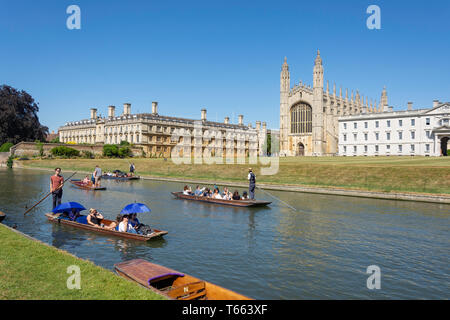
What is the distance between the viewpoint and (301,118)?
299 feet

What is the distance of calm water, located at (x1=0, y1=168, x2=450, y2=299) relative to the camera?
32.5 feet

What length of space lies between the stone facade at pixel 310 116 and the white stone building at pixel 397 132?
4880 mm

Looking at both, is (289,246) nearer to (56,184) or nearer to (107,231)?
(107,231)

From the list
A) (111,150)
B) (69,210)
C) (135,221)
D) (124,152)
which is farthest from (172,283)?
(124,152)

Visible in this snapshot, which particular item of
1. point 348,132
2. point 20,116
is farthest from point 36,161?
point 348,132

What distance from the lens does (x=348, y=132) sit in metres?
82.2

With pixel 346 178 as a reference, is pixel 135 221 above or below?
below

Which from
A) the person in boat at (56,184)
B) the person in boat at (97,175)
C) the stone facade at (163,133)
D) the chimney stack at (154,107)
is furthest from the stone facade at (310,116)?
the person in boat at (56,184)

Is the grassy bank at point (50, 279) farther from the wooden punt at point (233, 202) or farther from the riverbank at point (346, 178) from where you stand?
the riverbank at point (346, 178)

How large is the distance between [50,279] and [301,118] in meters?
87.6

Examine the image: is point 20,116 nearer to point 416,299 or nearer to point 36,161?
point 36,161

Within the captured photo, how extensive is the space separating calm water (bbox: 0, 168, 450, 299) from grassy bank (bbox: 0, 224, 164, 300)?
2.18 meters

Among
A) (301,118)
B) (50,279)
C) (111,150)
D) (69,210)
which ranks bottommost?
(50,279)

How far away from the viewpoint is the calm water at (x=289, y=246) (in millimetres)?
9898
